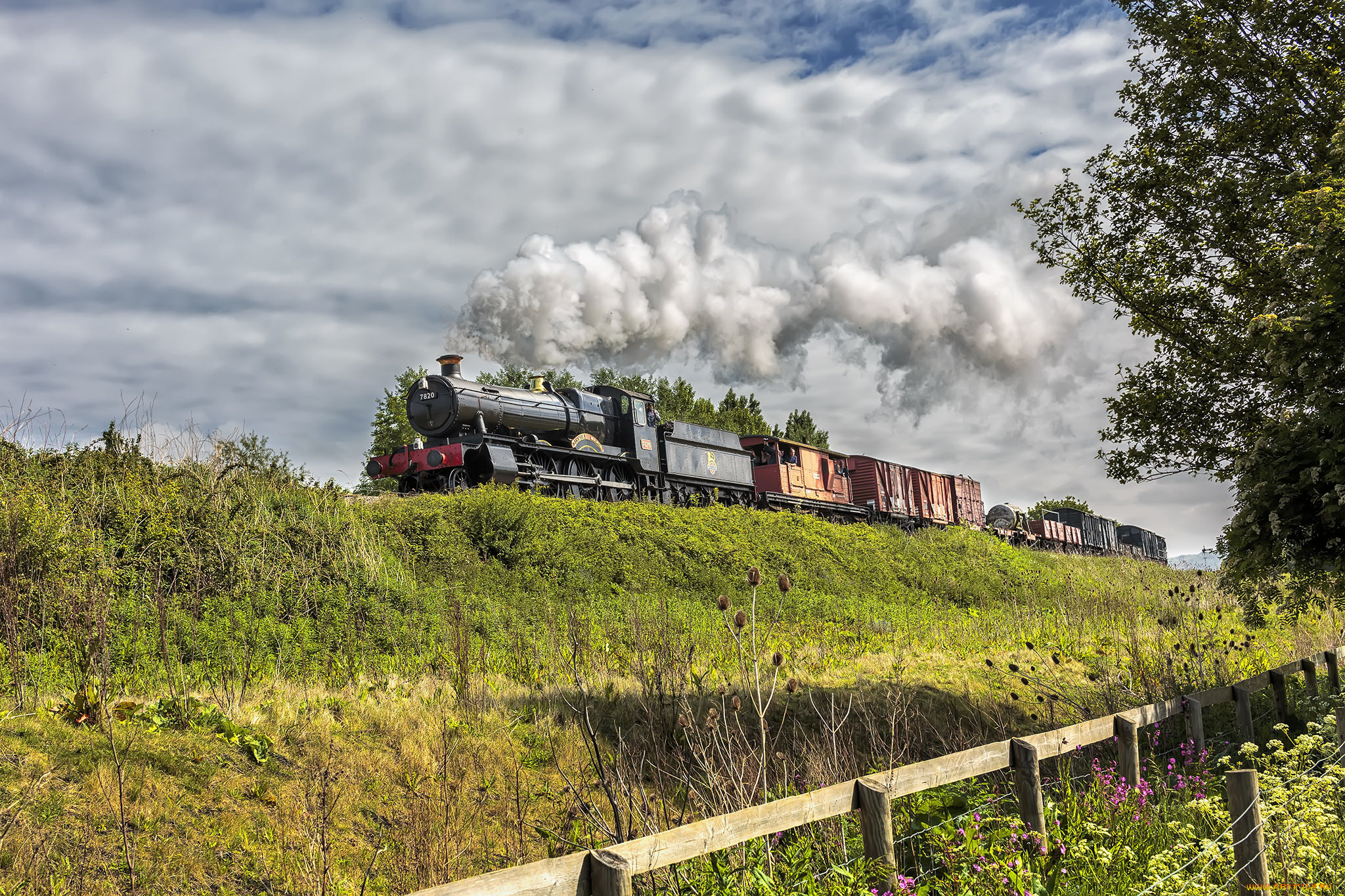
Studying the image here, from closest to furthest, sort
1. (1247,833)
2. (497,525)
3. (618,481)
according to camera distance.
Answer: (1247,833), (497,525), (618,481)

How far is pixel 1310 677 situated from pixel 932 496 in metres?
31.7

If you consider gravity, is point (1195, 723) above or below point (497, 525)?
below

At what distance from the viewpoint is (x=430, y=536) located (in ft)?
50.3

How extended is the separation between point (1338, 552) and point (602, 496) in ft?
57.2

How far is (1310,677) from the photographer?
8.99 meters

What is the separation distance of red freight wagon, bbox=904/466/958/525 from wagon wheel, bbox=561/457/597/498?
A: 19363mm

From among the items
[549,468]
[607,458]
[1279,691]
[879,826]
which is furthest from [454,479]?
[879,826]

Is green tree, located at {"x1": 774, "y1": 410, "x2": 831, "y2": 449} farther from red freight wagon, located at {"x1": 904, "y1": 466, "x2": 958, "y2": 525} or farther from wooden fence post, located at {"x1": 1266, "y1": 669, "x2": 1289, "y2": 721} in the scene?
wooden fence post, located at {"x1": 1266, "y1": 669, "x2": 1289, "y2": 721}

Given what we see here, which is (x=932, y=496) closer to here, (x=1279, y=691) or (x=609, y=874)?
(x=1279, y=691)

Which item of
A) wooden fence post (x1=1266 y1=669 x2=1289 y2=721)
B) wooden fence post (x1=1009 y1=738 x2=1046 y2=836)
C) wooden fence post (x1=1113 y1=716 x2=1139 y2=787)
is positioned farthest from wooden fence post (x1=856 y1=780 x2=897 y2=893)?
wooden fence post (x1=1266 y1=669 x2=1289 y2=721)

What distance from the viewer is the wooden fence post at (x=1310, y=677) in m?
8.88

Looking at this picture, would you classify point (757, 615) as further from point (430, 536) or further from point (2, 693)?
point (2, 693)

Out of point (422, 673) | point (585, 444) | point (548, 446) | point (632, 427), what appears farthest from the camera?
point (632, 427)

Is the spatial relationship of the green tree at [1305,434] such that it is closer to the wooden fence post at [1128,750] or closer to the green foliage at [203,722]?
the wooden fence post at [1128,750]
